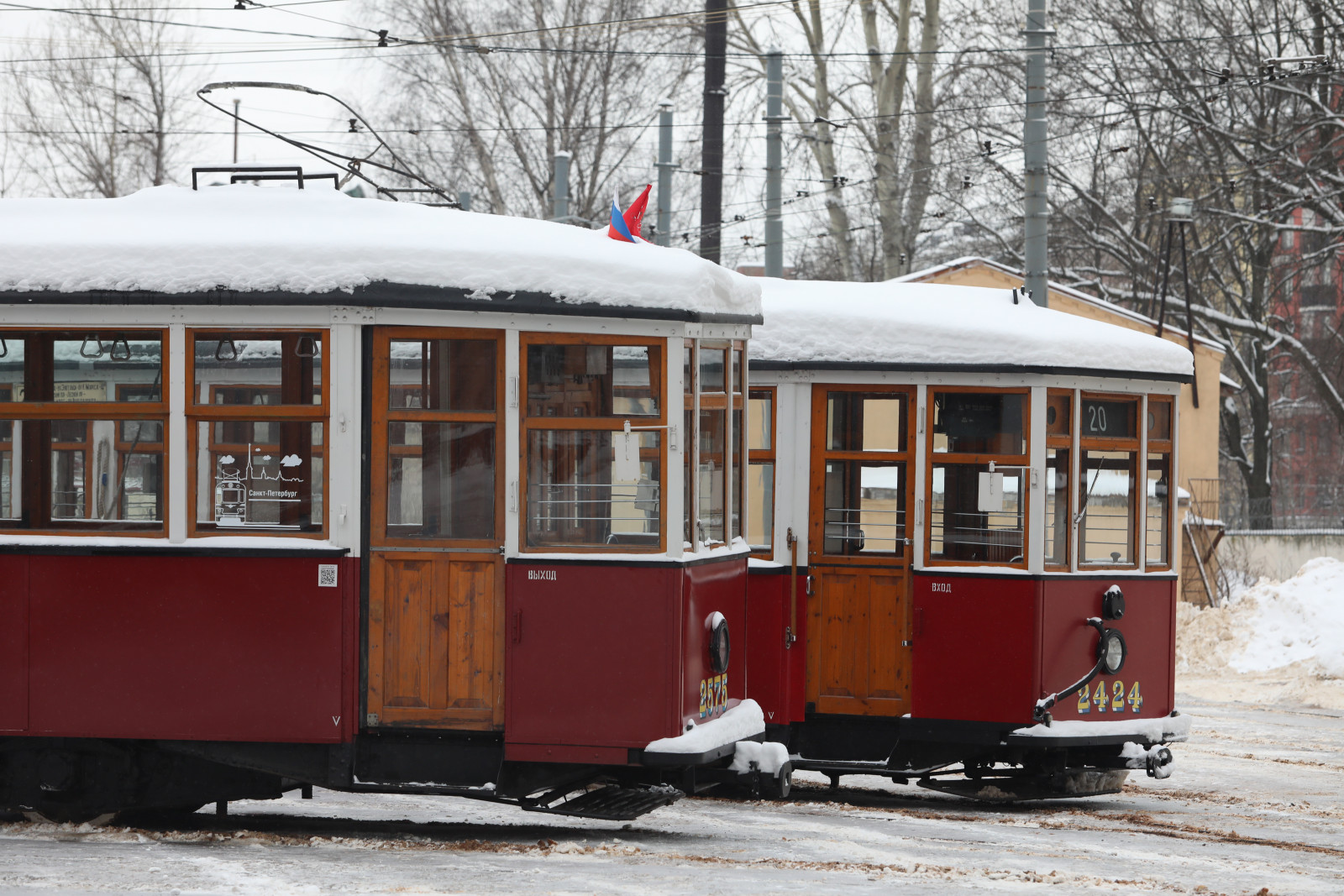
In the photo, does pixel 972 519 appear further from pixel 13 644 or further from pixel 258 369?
pixel 13 644

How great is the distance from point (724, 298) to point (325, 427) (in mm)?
2008

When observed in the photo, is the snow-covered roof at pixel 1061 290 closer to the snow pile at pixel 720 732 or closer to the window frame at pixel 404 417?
the snow pile at pixel 720 732

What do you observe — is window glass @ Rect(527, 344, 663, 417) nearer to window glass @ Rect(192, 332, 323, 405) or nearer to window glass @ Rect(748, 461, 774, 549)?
window glass @ Rect(192, 332, 323, 405)

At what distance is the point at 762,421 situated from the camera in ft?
33.6

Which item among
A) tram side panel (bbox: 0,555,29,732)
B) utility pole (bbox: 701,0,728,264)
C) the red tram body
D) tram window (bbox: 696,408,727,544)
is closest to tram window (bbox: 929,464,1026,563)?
tram window (bbox: 696,408,727,544)

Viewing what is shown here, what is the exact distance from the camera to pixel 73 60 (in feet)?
121

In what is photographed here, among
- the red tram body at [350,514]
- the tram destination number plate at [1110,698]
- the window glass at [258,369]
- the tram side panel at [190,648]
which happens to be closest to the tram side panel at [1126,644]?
the tram destination number plate at [1110,698]

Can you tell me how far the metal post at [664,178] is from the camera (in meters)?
21.9

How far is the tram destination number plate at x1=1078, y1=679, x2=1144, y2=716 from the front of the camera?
32.8ft

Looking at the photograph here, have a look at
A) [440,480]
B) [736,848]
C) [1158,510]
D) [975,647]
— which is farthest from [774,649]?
[440,480]

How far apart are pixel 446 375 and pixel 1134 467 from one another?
427 centimetres

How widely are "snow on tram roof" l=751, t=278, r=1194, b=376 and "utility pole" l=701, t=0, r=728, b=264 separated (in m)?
9.74

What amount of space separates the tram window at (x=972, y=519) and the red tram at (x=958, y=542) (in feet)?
0.03

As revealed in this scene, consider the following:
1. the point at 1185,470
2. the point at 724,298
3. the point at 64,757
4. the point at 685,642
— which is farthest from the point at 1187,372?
the point at 1185,470
